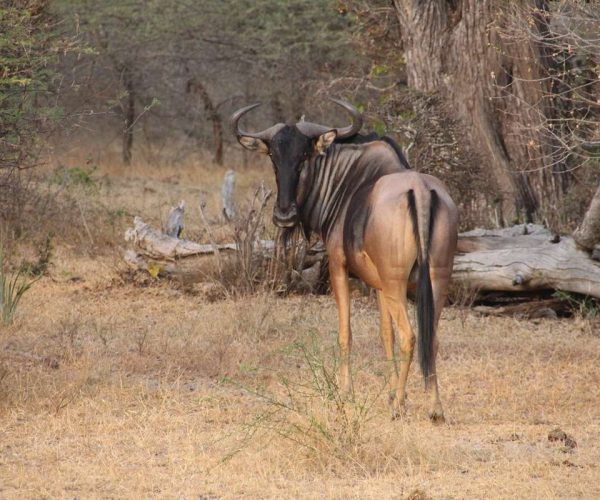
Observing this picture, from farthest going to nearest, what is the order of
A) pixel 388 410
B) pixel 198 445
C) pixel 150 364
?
1. pixel 150 364
2. pixel 388 410
3. pixel 198 445

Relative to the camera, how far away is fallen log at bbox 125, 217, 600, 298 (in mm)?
9047

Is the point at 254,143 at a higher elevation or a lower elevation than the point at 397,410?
higher

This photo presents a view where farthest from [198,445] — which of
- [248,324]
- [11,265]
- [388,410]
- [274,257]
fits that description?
[11,265]

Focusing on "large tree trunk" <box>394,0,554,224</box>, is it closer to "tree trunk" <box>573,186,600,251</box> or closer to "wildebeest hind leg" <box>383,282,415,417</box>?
"tree trunk" <box>573,186,600,251</box>

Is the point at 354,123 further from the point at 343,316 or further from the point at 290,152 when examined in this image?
the point at 343,316

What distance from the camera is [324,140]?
6.93m

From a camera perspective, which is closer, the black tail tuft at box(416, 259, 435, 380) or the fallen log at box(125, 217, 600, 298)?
the black tail tuft at box(416, 259, 435, 380)

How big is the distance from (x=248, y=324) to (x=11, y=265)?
11.4 feet

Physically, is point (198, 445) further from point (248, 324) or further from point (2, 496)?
point (248, 324)

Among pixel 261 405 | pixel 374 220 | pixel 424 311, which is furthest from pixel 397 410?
pixel 374 220

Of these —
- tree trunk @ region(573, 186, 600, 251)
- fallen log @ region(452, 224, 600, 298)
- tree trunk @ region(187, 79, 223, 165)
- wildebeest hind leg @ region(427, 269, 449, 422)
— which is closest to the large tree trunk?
fallen log @ region(452, 224, 600, 298)

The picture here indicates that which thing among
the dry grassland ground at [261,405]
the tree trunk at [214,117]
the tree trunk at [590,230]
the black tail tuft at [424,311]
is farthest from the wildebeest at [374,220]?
the tree trunk at [214,117]

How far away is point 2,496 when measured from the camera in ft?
16.7

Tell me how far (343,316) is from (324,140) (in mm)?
1084
